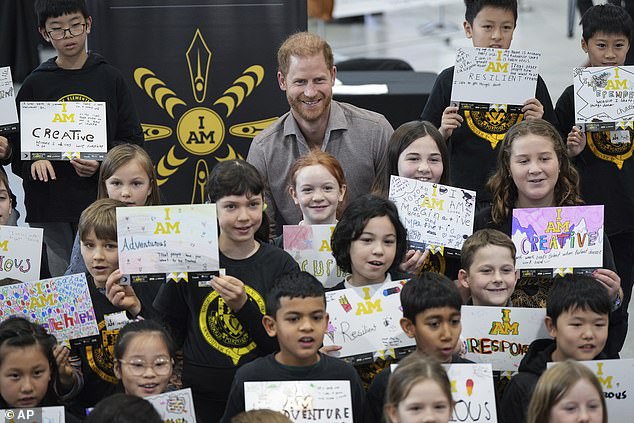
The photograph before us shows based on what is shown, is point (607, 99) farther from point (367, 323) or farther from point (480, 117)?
point (367, 323)

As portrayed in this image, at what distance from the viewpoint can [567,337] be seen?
421 centimetres

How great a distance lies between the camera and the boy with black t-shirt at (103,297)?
4445 mm

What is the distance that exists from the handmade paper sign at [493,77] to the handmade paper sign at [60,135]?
1842 millimetres

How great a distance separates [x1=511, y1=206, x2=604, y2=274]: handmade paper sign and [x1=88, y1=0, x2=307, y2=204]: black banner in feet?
7.27

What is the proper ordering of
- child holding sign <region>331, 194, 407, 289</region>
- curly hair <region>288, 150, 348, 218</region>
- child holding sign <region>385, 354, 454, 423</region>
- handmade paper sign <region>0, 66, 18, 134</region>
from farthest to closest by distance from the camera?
1. handmade paper sign <region>0, 66, 18, 134</region>
2. curly hair <region>288, 150, 348, 218</region>
3. child holding sign <region>331, 194, 407, 289</region>
4. child holding sign <region>385, 354, 454, 423</region>

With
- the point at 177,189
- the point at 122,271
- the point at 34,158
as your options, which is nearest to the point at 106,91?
the point at 34,158

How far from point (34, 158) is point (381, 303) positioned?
209 cm

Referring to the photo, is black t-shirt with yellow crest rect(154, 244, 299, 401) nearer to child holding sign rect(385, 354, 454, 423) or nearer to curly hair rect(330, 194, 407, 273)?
curly hair rect(330, 194, 407, 273)

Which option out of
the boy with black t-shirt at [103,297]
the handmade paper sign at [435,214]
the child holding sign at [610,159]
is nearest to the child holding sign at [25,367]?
the boy with black t-shirt at [103,297]

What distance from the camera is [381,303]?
4.38m

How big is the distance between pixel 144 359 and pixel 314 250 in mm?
985

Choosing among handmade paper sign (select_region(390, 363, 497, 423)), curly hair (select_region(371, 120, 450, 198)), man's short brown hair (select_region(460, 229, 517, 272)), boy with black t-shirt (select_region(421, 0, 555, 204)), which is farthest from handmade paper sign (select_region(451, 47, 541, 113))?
handmade paper sign (select_region(390, 363, 497, 423))

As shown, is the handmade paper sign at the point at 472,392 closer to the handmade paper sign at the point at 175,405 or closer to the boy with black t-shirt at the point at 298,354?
the boy with black t-shirt at the point at 298,354

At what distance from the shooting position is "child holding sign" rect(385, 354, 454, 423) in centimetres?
370
